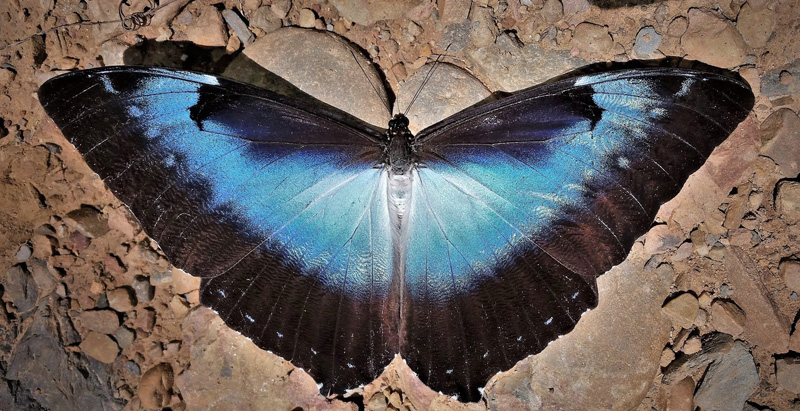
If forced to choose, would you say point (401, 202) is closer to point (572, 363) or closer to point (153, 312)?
point (572, 363)

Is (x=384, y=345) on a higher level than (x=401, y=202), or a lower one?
lower

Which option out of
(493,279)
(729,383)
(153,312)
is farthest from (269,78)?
(729,383)

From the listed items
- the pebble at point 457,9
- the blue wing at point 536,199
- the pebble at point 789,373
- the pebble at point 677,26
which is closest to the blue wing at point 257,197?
the blue wing at point 536,199

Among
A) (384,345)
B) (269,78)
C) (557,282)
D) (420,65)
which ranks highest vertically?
(420,65)

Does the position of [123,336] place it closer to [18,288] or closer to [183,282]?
[183,282]

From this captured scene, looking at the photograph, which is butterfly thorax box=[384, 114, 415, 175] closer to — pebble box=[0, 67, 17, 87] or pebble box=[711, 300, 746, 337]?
pebble box=[711, 300, 746, 337]

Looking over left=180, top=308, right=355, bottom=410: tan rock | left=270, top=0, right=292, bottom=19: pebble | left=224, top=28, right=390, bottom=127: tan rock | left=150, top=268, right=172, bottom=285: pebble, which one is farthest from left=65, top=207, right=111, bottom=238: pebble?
left=270, top=0, right=292, bottom=19: pebble
